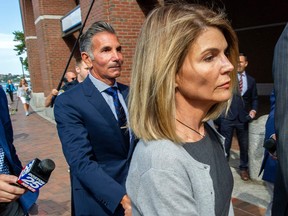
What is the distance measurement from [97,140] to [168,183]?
123 centimetres

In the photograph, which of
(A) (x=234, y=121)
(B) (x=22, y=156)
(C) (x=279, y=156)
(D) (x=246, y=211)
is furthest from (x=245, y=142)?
(B) (x=22, y=156)

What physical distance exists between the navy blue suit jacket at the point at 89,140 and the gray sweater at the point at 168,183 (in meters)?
0.97

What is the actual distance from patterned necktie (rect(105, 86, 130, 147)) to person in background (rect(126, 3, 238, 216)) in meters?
0.99

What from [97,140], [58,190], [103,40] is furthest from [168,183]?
[58,190]

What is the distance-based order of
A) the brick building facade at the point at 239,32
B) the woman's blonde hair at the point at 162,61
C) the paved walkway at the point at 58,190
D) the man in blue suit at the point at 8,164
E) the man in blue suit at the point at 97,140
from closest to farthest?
1. the woman's blonde hair at the point at 162,61
2. the man in blue suit at the point at 97,140
3. the man in blue suit at the point at 8,164
4. the paved walkway at the point at 58,190
5. the brick building facade at the point at 239,32

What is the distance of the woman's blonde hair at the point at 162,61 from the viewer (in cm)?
118

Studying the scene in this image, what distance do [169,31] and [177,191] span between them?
1.99ft

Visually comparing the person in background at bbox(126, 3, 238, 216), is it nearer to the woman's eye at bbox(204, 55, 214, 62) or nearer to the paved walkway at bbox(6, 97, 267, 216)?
the woman's eye at bbox(204, 55, 214, 62)

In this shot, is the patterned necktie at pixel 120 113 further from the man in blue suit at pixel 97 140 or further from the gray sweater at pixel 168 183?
the gray sweater at pixel 168 183

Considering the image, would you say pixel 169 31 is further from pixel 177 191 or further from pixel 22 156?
pixel 22 156

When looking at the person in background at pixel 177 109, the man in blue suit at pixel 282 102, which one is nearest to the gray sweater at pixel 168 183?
the person in background at pixel 177 109

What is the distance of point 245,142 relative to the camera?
16.7ft

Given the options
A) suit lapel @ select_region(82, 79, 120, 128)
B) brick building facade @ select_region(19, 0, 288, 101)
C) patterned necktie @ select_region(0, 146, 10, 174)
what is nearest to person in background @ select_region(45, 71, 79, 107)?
suit lapel @ select_region(82, 79, 120, 128)

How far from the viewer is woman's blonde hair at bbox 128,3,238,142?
1.18 metres
